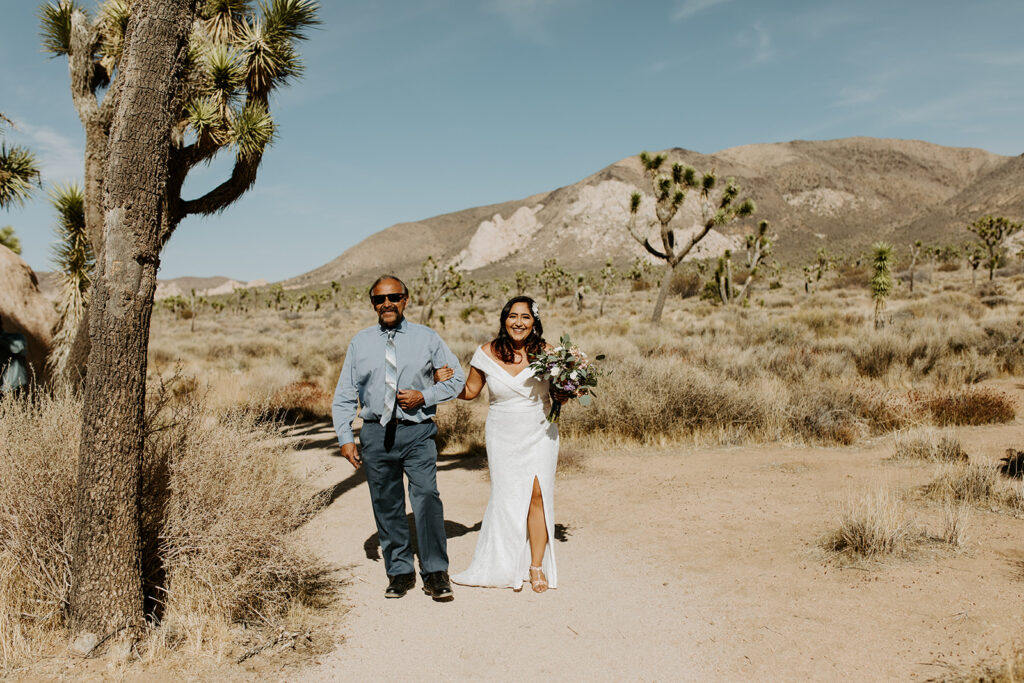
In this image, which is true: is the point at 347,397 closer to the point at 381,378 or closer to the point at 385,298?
the point at 381,378

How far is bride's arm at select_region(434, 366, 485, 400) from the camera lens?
444cm

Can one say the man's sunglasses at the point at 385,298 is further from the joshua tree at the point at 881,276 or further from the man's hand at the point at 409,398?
the joshua tree at the point at 881,276

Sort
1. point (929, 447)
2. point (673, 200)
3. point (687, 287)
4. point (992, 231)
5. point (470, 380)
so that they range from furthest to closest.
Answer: point (687, 287) → point (992, 231) → point (673, 200) → point (929, 447) → point (470, 380)

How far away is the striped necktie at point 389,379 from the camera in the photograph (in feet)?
13.7

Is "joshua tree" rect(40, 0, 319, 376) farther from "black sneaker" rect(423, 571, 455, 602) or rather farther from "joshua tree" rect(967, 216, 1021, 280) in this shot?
"joshua tree" rect(967, 216, 1021, 280)

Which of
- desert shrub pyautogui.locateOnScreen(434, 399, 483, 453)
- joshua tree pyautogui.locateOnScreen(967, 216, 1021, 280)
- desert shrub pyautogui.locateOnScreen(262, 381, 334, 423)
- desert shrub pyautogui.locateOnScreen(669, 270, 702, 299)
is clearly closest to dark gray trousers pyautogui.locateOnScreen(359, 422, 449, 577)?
desert shrub pyautogui.locateOnScreen(434, 399, 483, 453)

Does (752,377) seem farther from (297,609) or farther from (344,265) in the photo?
(344,265)

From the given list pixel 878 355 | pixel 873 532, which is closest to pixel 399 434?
pixel 873 532

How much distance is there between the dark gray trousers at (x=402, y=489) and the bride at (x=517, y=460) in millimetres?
409

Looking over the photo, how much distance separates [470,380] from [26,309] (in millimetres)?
8199

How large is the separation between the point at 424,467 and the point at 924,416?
792cm

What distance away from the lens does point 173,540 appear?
12.8 ft

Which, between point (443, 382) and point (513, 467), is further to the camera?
point (513, 467)

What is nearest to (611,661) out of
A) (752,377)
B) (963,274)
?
(752,377)
